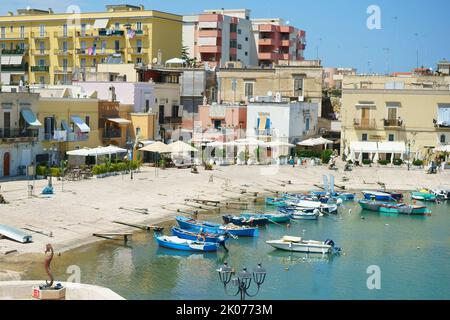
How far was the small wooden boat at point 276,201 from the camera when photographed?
40219 mm

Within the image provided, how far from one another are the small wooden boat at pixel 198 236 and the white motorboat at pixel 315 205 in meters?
9.63

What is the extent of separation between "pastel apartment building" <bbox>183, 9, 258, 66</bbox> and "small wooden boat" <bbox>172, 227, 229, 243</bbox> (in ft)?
141

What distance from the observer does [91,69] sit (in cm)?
6275

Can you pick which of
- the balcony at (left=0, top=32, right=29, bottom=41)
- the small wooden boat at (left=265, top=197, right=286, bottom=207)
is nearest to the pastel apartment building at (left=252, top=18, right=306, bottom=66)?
the balcony at (left=0, top=32, right=29, bottom=41)

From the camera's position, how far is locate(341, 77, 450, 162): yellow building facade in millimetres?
54344

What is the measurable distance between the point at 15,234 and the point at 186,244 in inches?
259

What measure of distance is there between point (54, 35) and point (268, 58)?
84.3 feet

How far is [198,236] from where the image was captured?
29.6 meters

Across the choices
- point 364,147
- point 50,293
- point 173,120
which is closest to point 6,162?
point 173,120

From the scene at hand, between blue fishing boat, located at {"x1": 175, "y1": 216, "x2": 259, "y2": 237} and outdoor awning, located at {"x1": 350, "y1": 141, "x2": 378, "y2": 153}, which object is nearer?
blue fishing boat, located at {"x1": 175, "y1": 216, "x2": 259, "y2": 237}

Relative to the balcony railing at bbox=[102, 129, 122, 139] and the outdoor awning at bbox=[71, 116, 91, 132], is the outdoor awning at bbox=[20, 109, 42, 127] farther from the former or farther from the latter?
the balcony railing at bbox=[102, 129, 122, 139]

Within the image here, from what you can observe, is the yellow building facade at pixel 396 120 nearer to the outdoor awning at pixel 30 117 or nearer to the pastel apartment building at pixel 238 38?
the pastel apartment building at pixel 238 38

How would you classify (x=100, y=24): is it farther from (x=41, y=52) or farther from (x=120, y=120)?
(x=120, y=120)
